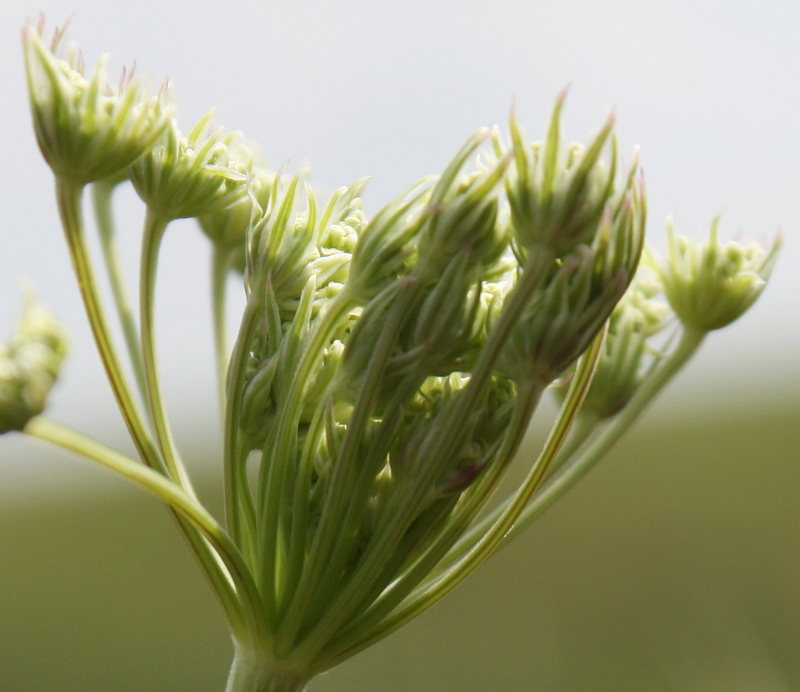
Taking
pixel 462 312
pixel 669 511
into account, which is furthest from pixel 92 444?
pixel 669 511

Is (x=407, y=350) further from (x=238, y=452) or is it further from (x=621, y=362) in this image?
(x=621, y=362)

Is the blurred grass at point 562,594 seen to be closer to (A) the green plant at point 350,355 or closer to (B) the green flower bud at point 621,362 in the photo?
(B) the green flower bud at point 621,362

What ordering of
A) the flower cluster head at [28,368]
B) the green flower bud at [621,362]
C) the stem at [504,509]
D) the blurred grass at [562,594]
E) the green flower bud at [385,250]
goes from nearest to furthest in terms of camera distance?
the flower cluster head at [28,368] → the green flower bud at [385,250] → the stem at [504,509] → the green flower bud at [621,362] → the blurred grass at [562,594]

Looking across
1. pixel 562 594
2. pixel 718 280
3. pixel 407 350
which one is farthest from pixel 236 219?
pixel 562 594

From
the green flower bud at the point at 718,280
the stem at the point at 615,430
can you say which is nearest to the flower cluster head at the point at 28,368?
the stem at the point at 615,430

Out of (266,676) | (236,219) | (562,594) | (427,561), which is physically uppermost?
(236,219)

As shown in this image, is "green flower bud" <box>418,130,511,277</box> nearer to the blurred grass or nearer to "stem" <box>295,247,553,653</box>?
"stem" <box>295,247,553,653</box>
